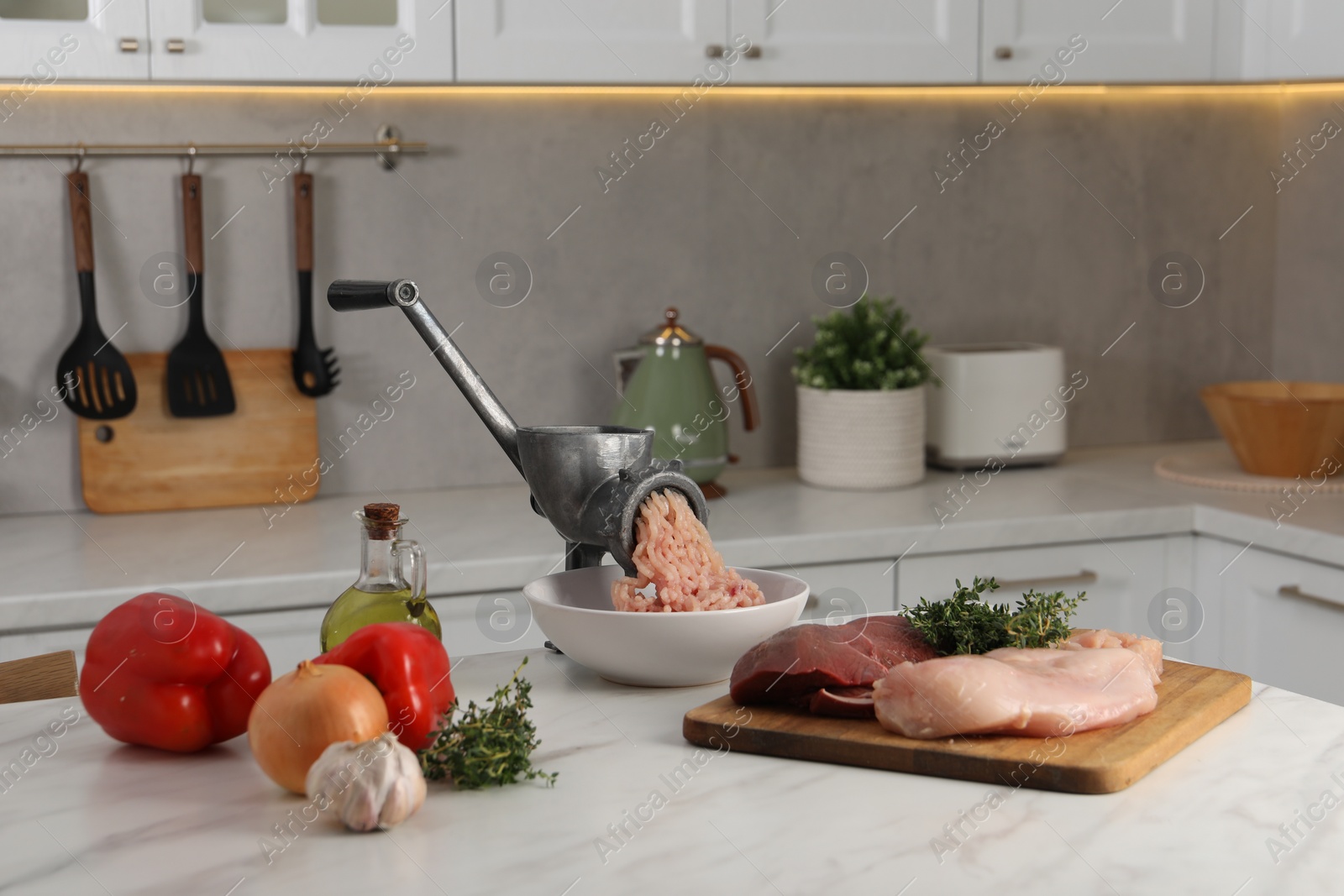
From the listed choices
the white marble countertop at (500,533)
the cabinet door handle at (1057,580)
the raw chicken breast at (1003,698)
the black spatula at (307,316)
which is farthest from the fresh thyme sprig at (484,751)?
the black spatula at (307,316)

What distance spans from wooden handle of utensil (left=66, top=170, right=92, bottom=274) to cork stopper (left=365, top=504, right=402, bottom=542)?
130 centimetres

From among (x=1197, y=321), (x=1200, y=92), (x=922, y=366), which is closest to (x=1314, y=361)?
(x=1197, y=321)

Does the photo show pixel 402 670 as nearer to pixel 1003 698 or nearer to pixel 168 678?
pixel 168 678

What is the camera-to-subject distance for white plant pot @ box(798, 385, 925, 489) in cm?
220

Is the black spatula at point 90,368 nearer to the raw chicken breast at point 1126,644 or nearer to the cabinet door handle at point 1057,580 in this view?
the cabinet door handle at point 1057,580

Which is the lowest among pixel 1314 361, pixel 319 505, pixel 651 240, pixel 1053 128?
pixel 319 505

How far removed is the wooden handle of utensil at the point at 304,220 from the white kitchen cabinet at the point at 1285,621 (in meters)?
1.56

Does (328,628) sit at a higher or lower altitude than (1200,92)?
lower

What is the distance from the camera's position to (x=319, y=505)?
215 centimetres

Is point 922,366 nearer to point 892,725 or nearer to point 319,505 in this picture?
point 319,505

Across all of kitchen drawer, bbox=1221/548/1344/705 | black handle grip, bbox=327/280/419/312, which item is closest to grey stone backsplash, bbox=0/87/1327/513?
kitchen drawer, bbox=1221/548/1344/705

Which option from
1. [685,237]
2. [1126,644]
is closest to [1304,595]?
[1126,644]

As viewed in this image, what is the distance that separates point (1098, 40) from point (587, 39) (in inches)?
35.9

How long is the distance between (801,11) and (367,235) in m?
0.81
